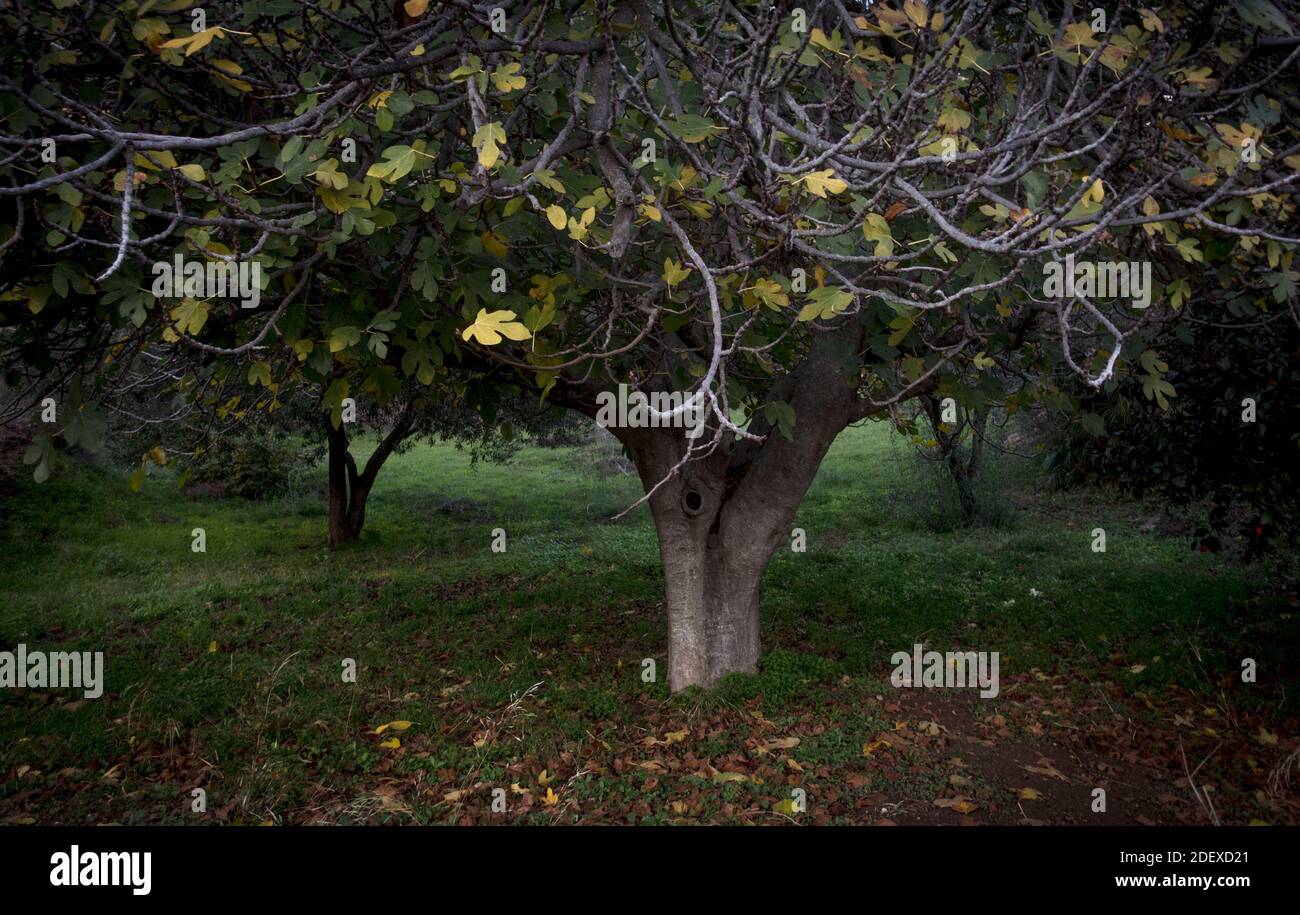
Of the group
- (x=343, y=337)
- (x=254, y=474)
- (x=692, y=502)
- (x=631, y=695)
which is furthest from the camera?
(x=254, y=474)

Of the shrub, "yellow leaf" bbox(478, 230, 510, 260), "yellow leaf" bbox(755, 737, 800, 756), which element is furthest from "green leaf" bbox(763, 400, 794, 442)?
the shrub

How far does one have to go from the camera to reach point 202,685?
700 centimetres

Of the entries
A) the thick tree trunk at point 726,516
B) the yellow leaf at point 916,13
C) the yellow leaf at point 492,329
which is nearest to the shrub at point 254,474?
the thick tree trunk at point 726,516

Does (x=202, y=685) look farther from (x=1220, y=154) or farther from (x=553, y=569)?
(x=1220, y=154)

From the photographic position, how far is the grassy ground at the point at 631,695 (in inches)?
197

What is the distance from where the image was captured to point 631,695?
664 centimetres

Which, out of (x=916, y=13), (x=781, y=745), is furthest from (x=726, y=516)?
(x=916, y=13)

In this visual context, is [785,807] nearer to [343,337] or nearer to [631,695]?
[631,695]

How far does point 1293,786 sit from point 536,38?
5.81 m

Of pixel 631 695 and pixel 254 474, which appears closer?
pixel 631 695

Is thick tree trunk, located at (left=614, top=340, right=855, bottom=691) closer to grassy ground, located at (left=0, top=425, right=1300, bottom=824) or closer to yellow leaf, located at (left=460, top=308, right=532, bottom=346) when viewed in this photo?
grassy ground, located at (left=0, top=425, right=1300, bottom=824)

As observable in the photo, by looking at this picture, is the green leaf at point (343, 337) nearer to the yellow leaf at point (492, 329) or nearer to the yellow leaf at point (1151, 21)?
the yellow leaf at point (492, 329)

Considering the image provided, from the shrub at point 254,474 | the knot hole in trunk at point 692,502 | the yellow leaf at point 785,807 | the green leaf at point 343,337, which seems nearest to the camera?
the green leaf at point 343,337

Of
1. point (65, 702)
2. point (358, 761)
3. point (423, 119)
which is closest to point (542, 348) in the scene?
point (423, 119)
